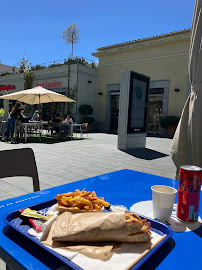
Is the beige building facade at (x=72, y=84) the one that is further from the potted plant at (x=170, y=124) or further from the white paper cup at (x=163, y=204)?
the white paper cup at (x=163, y=204)

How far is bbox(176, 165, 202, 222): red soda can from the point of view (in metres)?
1.00

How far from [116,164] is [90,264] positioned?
5224 millimetres

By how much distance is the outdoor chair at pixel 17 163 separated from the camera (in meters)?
1.70

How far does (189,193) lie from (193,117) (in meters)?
1.17

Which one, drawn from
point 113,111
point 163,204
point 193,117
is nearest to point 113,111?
point 113,111

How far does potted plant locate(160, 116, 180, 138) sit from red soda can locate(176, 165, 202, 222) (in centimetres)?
1413

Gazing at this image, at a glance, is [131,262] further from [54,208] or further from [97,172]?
[97,172]

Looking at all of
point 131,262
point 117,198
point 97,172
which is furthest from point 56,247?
point 97,172

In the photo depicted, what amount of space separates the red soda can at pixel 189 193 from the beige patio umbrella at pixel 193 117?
41.7 inches

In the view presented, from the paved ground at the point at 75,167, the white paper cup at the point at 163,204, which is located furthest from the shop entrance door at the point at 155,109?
the white paper cup at the point at 163,204

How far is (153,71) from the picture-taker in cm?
1638

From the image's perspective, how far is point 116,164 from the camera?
19.2ft

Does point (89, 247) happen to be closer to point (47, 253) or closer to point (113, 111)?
point (47, 253)

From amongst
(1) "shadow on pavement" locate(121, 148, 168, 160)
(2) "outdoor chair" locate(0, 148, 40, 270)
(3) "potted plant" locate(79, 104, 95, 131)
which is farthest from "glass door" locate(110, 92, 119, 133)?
(2) "outdoor chair" locate(0, 148, 40, 270)
